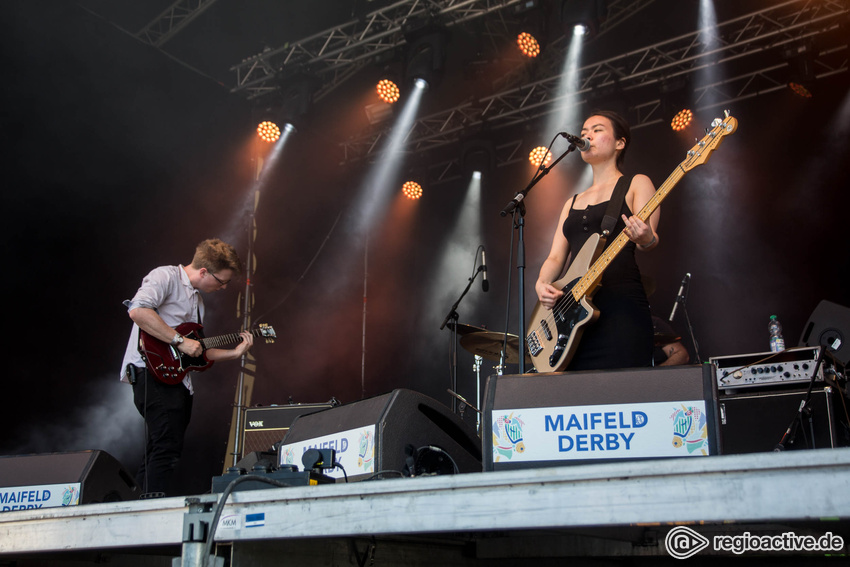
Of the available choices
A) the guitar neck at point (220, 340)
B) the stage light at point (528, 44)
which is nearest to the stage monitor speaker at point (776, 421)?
the guitar neck at point (220, 340)

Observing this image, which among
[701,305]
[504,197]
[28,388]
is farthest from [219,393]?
[701,305]

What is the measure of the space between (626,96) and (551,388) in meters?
6.31

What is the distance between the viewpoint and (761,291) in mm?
6508

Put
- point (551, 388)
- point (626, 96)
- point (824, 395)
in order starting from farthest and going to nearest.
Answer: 1. point (626, 96)
2. point (824, 395)
3. point (551, 388)

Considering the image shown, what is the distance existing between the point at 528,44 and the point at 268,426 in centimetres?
425

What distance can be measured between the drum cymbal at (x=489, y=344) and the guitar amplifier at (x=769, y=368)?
45.6 inches

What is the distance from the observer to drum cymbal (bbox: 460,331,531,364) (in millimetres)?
4223

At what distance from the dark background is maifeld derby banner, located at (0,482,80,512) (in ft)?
9.68

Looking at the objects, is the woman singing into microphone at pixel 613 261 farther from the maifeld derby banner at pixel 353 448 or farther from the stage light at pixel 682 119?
the stage light at pixel 682 119

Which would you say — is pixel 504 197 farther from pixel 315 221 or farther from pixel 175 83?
pixel 175 83

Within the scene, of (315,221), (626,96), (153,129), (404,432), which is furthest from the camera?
(315,221)

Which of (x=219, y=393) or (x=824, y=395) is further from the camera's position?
(x=219, y=393)

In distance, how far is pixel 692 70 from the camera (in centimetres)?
679

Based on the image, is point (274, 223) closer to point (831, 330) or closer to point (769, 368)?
point (769, 368)
